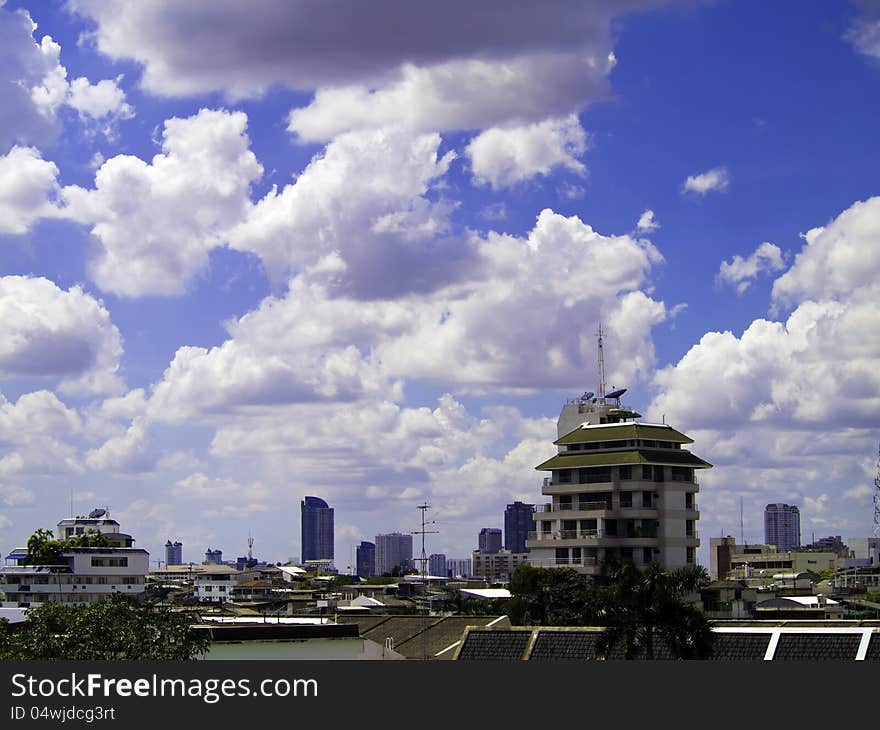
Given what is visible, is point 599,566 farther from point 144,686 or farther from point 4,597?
point 144,686

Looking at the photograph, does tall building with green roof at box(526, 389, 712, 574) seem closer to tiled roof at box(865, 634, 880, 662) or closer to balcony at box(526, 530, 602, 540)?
balcony at box(526, 530, 602, 540)

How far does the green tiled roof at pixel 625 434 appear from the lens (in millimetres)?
141125

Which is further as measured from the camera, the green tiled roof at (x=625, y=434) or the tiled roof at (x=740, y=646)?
the green tiled roof at (x=625, y=434)

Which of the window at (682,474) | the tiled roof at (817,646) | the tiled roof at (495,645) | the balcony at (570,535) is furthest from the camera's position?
the window at (682,474)

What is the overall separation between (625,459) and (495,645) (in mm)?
71964

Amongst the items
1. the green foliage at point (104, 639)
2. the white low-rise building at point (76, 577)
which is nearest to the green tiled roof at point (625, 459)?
the white low-rise building at point (76, 577)

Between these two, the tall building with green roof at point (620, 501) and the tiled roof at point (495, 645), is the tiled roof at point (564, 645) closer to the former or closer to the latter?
the tiled roof at point (495, 645)

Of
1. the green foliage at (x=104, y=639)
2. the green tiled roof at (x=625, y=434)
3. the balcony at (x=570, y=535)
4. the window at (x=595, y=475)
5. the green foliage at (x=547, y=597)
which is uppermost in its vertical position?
the green tiled roof at (x=625, y=434)

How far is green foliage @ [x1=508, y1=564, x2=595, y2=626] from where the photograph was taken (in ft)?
387

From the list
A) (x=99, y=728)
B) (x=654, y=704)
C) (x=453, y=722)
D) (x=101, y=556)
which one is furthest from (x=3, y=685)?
(x=101, y=556)

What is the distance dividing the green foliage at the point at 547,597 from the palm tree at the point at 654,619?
177ft

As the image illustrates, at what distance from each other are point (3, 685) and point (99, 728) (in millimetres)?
3201

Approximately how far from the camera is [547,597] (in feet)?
400

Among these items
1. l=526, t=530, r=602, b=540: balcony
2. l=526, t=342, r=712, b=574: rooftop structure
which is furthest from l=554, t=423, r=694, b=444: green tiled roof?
l=526, t=530, r=602, b=540: balcony
